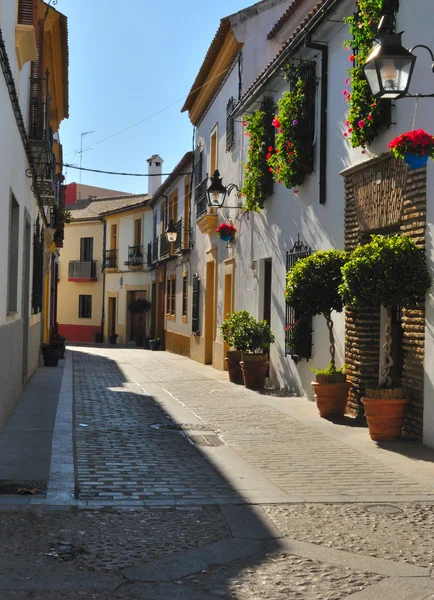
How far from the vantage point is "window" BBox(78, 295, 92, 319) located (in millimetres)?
41969

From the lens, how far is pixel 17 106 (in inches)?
387

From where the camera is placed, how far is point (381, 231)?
9.83 metres

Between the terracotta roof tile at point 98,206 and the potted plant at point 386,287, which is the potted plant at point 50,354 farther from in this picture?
the terracotta roof tile at point 98,206

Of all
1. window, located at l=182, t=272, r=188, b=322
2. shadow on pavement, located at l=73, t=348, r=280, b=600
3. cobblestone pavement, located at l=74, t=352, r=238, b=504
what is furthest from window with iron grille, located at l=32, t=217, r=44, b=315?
window, located at l=182, t=272, r=188, b=322

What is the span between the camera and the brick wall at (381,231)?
27.5 ft

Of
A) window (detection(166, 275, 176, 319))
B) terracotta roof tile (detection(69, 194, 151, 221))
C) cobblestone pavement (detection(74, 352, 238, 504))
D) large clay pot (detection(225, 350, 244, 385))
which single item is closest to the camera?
cobblestone pavement (detection(74, 352, 238, 504))

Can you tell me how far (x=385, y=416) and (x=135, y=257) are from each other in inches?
1179

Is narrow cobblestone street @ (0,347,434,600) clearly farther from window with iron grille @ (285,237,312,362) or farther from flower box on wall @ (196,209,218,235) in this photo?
flower box on wall @ (196,209,218,235)

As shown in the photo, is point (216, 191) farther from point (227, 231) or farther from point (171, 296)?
point (171, 296)

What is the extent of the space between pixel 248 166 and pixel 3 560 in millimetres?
11864

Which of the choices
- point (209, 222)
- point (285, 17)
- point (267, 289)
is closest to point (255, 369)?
point (267, 289)

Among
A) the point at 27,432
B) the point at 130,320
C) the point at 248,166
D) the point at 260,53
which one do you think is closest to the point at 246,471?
the point at 27,432

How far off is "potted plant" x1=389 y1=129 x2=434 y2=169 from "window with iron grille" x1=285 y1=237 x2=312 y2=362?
15.9 ft

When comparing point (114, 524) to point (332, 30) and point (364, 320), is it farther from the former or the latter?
point (332, 30)
